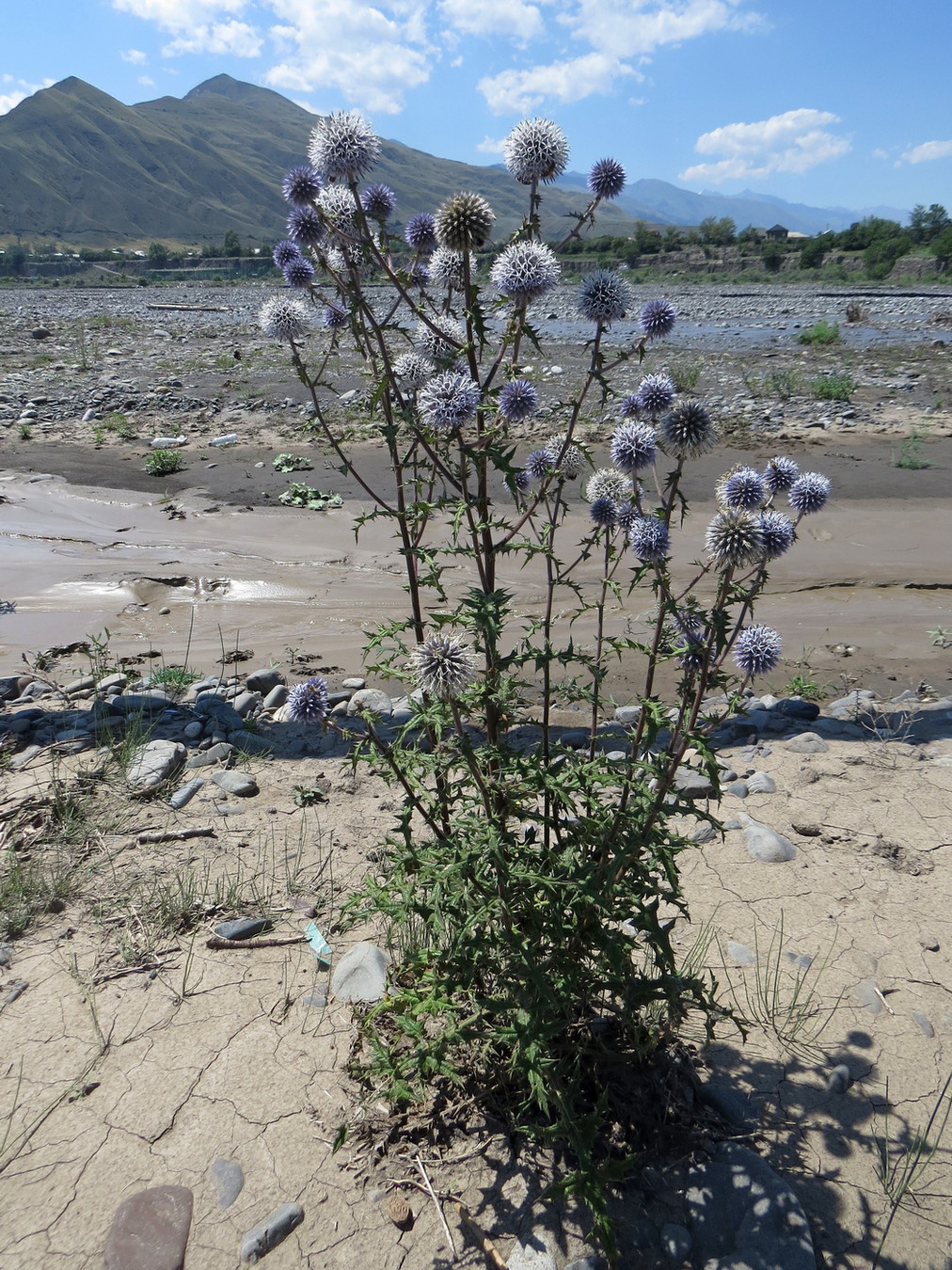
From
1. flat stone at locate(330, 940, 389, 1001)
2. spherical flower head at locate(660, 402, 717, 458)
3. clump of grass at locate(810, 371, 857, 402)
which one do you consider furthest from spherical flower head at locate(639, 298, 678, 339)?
clump of grass at locate(810, 371, 857, 402)

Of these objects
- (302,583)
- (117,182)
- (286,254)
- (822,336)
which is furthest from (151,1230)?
(117,182)

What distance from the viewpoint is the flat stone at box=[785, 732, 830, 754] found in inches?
202

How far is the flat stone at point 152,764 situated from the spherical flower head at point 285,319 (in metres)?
2.65

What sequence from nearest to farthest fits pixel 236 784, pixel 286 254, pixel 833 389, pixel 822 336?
Result: 1. pixel 286 254
2. pixel 236 784
3. pixel 833 389
4. pixel 822 336

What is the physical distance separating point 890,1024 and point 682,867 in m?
→ 1.17

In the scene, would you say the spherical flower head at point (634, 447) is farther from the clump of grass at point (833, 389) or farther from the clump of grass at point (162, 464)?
the clump of grass at point (833, 389)

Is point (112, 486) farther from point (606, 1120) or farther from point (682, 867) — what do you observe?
point (606, 1120)

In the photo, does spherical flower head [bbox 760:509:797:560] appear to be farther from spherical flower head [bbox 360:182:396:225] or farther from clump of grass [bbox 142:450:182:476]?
clump of grass [bbox 142:450:182:476]

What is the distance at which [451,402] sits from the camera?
253cm

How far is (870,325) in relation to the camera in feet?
83.5

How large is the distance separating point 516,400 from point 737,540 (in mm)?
1002

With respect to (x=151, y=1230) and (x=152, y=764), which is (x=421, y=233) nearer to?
(x=152, y=764)

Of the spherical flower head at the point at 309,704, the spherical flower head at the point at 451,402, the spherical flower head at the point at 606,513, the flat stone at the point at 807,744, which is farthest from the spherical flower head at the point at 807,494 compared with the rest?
the flat stone at the point at 807,744

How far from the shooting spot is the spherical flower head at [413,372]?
337 cm
